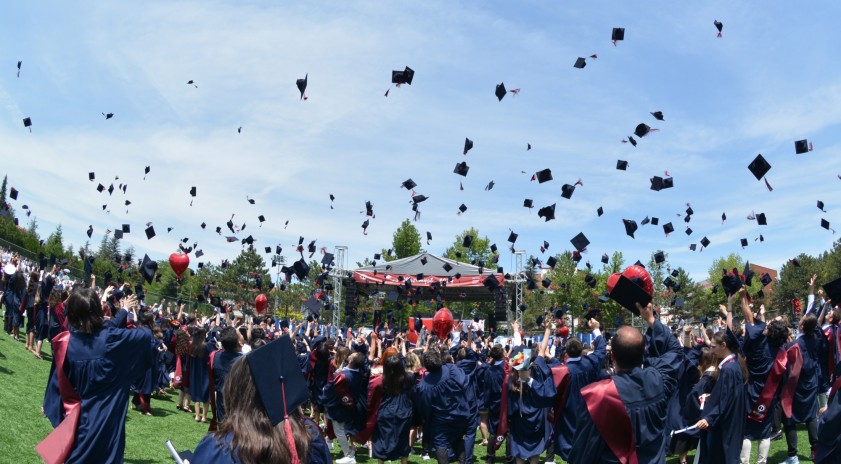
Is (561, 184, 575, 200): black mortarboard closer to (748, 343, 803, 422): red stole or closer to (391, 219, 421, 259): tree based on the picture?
(748, 343, 803, 422): red stole

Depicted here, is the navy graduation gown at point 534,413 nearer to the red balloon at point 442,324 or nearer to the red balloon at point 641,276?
the red balloon at point 641,276

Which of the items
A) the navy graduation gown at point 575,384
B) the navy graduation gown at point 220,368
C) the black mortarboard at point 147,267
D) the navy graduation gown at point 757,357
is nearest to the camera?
the navy graduation gown at point 220,368

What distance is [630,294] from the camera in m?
4.70

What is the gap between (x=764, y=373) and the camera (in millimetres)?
8281

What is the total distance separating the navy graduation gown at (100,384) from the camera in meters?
4.81

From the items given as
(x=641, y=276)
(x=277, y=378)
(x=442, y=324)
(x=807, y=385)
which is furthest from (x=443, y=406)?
(x=442, y=324)

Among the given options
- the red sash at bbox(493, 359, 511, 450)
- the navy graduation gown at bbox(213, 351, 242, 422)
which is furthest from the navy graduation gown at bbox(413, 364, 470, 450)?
the navy graduation gown at bbox(213, 351, 242, 422)

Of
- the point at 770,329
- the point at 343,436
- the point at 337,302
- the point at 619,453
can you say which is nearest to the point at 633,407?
the point at 619,453

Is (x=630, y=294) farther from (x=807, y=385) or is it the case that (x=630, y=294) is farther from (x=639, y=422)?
(x=807, y=385)

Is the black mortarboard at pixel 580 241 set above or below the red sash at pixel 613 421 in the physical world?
above

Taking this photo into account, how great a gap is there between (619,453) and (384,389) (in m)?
4.72

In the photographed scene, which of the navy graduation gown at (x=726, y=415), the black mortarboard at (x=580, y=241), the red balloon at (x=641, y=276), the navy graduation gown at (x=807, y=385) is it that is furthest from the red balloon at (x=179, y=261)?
the navy graduation gown at (x=726, y=415)

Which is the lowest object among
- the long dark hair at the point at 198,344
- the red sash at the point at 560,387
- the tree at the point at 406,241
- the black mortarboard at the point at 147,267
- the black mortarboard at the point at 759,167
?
the red sash at the point at 560,387

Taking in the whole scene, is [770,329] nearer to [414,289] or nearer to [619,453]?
[619,453]
